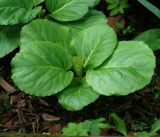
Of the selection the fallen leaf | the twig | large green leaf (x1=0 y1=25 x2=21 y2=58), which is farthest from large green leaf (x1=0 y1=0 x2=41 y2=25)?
the fallen leaf

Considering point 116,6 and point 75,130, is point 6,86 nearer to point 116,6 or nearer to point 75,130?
point 75,130

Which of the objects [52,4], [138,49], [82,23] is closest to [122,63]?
[138,49]

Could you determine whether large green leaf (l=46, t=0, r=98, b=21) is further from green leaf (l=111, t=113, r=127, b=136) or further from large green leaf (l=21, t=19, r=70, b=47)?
green leaf (l=111, t=113, r=127, b=136)

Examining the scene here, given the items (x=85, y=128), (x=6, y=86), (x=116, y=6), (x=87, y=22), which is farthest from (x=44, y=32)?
(x=116, y=6)

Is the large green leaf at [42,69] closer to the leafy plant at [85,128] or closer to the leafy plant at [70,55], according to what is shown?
the leafy plant at [70,55]

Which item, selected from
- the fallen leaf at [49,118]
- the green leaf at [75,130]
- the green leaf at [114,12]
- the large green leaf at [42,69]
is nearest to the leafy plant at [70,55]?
the large green leaf at [42,69]

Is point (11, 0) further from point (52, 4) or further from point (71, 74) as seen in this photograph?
point (71, 74)
